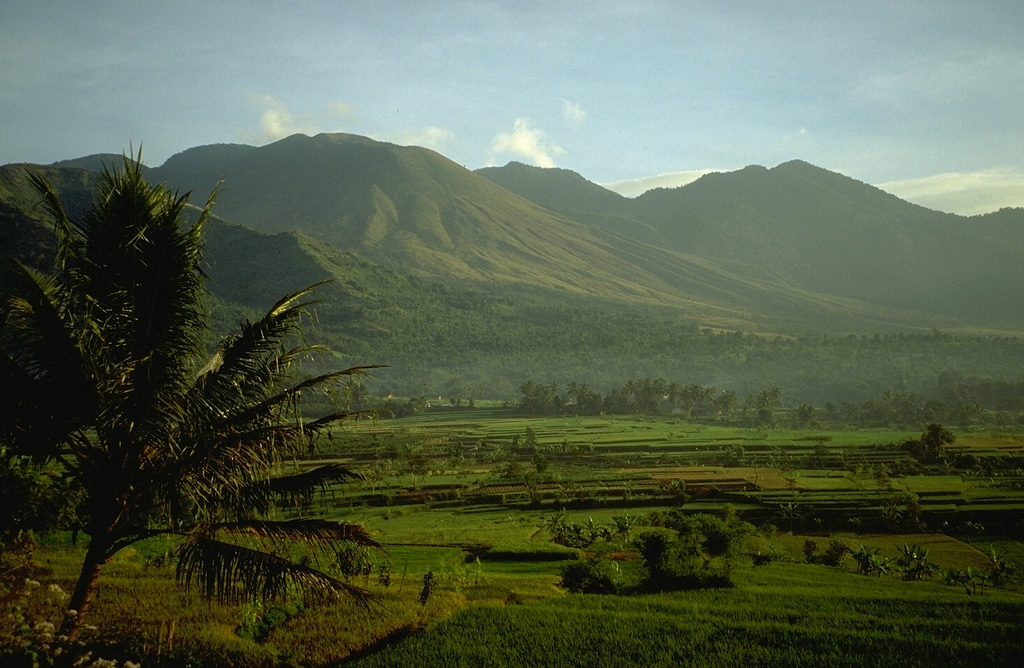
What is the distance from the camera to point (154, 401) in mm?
7434

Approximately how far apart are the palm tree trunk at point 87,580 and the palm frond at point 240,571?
2.97 ft

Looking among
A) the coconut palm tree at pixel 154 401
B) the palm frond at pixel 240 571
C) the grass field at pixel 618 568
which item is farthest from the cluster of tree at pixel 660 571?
the palm frond at pixel 240 571

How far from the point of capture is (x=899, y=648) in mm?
11492

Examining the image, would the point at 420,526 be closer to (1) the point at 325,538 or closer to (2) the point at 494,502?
(2) the point at 494,502

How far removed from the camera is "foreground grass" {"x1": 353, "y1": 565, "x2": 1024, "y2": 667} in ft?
35.9

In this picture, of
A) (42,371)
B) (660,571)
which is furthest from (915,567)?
(42,371)

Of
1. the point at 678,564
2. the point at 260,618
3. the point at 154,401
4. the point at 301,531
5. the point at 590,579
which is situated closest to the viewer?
the point at 154,401

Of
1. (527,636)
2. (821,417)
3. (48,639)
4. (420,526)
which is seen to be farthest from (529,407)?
(48,639)

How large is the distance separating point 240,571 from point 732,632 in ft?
29.3

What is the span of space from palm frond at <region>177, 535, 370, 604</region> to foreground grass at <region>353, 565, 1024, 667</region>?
334 cm

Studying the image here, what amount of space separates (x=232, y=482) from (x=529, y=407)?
8383 cm

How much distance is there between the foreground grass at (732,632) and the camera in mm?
10938

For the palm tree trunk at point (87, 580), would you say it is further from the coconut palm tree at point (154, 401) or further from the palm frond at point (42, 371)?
the palm frond at point (42, 371)

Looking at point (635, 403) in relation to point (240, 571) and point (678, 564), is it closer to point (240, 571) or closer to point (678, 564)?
point (678, 564)
